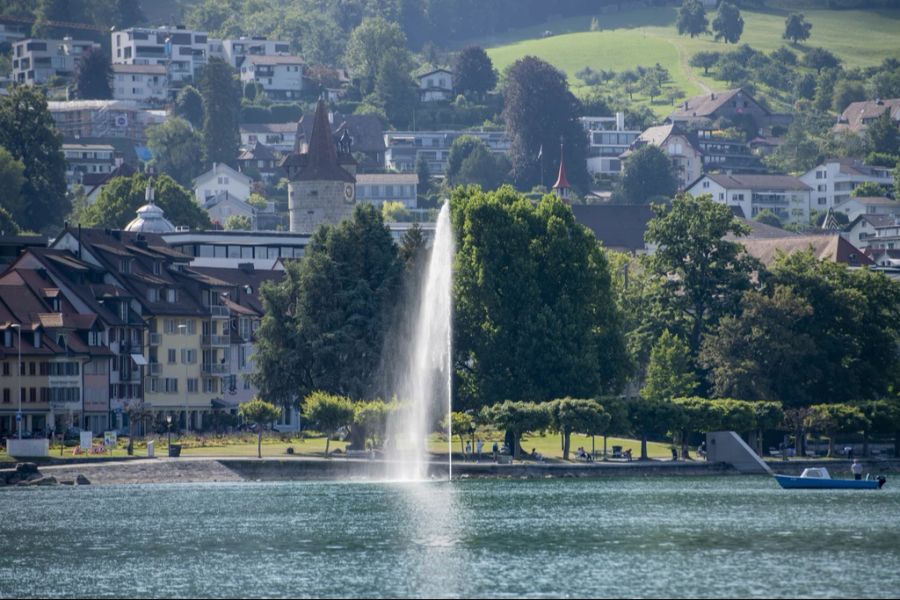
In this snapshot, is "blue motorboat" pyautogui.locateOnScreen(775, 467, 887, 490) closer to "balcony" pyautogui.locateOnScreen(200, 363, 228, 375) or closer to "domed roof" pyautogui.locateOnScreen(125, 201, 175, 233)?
"balcony" pyautogui.locateOnScreen(200, 363, 228, 375)

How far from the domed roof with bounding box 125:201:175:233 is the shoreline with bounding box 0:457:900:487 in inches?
2555

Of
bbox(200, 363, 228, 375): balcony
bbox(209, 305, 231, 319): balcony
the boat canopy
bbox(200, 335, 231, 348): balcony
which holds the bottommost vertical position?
the boat canopy

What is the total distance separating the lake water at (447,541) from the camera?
227ft

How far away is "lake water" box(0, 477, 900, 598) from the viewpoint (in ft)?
227

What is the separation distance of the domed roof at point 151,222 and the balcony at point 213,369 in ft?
97.2

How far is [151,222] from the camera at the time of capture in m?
179

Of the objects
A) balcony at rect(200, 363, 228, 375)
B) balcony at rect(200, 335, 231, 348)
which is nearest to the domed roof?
balcony at rect(200, 335, 231, 348)

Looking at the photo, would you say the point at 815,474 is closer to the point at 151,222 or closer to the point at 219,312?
the point at 219,312

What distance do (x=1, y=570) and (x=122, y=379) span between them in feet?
211

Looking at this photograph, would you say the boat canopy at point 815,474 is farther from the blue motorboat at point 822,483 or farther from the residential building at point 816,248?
the residential building at point 816,248

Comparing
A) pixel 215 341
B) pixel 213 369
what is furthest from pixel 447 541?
pixel 213 369

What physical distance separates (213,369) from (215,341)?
1858 millimetres

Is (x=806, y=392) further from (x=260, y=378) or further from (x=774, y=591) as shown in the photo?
(x=774, y=591)

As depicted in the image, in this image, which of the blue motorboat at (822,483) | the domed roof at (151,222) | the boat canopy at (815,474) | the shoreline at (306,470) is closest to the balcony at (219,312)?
the domed roof at (151,222)
